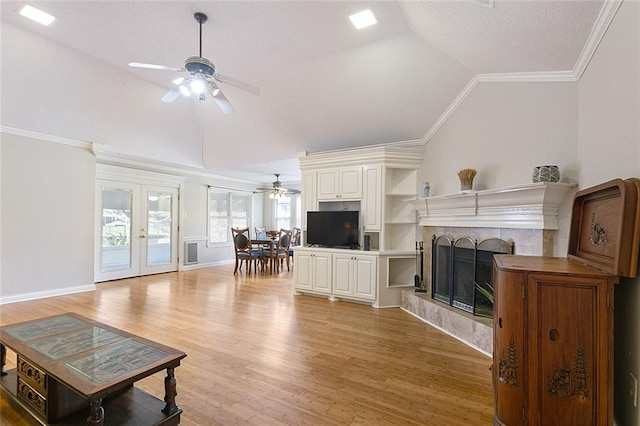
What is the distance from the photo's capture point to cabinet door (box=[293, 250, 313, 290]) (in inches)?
207

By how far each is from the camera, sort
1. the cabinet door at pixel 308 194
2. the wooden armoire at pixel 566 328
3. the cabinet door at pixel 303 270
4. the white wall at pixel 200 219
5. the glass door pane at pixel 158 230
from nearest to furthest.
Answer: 1. the wooden armoire at pixel 566 328
2. the cabinet door at pixel 303 270
3. the cabinet door at pixel 308 194
4. the glass door pane at pixel 158 230
5. the white wall at pixel 200 219

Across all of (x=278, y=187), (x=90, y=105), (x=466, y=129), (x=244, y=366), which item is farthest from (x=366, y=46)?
(x=278, y=187)

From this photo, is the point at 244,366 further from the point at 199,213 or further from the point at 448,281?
the point at 199,213

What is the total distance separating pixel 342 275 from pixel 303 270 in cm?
76

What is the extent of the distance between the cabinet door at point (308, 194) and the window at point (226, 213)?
4.30 metres

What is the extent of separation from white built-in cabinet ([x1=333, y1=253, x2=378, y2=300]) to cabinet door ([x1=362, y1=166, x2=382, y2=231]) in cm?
53

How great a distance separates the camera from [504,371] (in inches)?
68.2

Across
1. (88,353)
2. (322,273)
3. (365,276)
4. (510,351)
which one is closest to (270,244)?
(322,273)

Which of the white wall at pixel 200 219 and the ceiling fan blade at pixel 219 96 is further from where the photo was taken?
the white wall at pixel 200 219

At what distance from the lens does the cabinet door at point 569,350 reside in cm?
151

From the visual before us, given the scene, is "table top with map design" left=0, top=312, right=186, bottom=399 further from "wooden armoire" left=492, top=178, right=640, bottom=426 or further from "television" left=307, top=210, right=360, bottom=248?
"television" left=307, top=210, right=360, bottom=248

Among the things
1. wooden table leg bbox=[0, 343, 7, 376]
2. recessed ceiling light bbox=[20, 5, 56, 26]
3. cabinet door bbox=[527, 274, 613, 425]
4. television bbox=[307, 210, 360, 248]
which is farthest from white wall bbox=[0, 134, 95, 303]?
cabinet door bbox=[527, 274, 613, 425]

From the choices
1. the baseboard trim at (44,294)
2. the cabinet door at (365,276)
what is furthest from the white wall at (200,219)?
the cabinet door at (365,276)

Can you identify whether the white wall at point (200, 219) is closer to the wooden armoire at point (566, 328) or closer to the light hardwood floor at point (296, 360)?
the light hardwood floor at point (296, 360)
